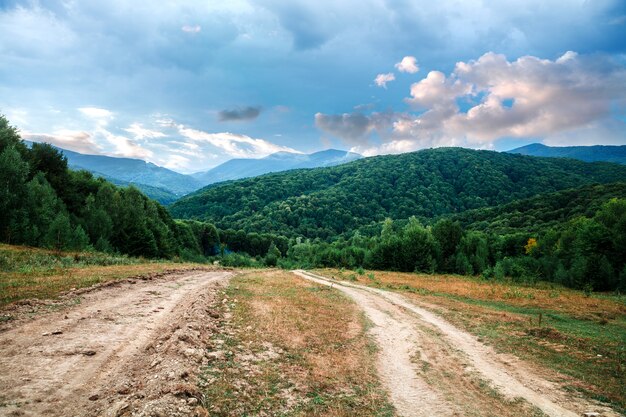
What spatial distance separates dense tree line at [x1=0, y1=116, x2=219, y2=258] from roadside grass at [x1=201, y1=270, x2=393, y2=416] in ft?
115

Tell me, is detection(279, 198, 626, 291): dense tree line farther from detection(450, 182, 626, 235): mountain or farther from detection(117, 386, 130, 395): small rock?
detection(117, 386, 130, 395): small rock

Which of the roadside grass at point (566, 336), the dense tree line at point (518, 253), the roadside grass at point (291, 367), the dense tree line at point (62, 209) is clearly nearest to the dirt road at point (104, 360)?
the roadside grass at point (291, 367)

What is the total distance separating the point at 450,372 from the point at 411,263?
67.0 m

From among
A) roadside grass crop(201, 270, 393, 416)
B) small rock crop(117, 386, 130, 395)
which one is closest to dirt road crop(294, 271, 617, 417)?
roadside grass crop(201, 270, 393, 416)

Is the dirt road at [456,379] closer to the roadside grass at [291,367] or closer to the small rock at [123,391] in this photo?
the roadside grass at [291,367]

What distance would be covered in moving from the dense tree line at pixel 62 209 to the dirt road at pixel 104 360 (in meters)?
33.1

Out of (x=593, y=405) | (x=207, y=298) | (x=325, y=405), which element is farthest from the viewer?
(x=207, y=298)

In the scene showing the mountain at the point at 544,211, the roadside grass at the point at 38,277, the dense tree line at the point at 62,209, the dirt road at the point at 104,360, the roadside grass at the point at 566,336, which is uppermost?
the mountain at the point at 544,211

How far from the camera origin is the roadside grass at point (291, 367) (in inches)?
299

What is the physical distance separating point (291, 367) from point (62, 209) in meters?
59.8

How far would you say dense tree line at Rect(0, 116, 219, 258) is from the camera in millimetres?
40750

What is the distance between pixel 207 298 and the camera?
18.5 metres

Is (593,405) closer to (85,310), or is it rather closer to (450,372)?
(450,372)

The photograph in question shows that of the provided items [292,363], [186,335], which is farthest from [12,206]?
[292,363]
